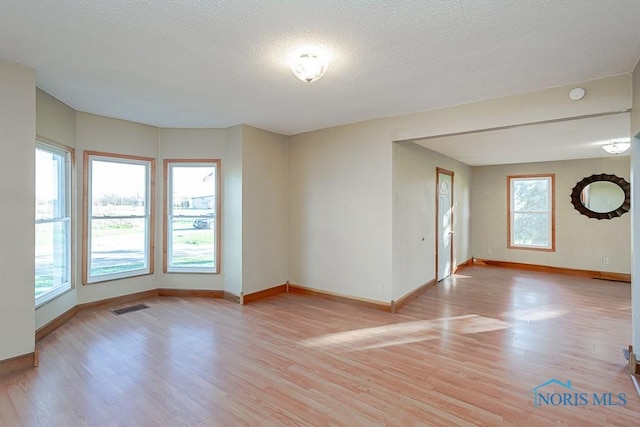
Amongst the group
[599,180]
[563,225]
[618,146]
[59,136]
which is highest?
[618,146]

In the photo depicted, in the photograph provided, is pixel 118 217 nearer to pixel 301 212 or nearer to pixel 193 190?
pixel 193 190

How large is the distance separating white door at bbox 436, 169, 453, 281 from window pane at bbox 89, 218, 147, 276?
16.6ft

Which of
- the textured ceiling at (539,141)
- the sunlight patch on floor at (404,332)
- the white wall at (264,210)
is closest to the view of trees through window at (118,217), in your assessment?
the white wall at (264,210)

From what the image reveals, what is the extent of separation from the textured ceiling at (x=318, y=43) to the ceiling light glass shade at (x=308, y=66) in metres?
0.13

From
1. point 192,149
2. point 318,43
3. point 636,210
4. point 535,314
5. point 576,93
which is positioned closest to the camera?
point 318,43

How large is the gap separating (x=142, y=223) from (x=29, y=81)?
97.0 inches

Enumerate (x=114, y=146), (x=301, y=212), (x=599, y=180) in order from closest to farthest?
(x=114, y=146) → (x=301, y=212) → (x=599, y=180)

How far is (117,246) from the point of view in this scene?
466 cm

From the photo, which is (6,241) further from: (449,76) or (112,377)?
(449,76)

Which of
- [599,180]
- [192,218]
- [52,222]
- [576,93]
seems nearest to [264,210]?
[192,218]

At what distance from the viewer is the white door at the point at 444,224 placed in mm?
6105

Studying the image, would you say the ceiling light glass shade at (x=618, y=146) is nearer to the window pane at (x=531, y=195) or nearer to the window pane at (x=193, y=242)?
the window pane at (x=531, y=195)

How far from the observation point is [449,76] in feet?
9.62

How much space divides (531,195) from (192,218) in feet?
23.9
